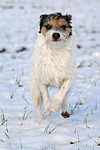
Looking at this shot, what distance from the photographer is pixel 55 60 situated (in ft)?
12.2

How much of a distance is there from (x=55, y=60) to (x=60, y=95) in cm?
50

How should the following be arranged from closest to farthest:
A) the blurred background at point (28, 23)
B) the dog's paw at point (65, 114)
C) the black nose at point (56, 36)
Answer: the black nose at point (56, 36), the dog's paw at point (65, 114), the blurred background at point (28, 23)

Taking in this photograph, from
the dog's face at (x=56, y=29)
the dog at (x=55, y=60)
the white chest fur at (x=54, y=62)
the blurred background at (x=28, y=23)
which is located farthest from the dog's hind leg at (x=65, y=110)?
the blurred background at (x=28, y=23)

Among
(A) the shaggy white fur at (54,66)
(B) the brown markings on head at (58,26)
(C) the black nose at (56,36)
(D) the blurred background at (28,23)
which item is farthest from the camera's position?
(D) the blurred background at (28,23)

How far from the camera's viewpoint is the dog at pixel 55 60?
3.61 metres

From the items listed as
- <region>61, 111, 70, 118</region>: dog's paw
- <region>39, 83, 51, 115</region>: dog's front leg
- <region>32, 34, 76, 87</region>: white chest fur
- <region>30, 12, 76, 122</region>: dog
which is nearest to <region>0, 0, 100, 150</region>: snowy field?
<region>61, 111, 70, 118</region>: dog's paw

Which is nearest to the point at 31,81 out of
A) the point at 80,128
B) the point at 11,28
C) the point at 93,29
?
the point at 80,128

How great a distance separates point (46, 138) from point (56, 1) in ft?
67.4

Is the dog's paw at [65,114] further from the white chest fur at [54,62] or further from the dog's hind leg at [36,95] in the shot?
the white chest fur at [54,62]

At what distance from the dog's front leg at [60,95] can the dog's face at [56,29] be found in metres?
0.56

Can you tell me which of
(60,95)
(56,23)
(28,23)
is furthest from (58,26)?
(28,23)

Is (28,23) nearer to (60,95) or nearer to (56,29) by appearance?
(56,29)

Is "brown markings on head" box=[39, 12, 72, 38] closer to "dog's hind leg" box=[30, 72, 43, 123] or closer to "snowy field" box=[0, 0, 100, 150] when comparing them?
"dog's hind leg" box=[30, 72, 43, 123]

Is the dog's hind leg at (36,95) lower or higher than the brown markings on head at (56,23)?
lower
